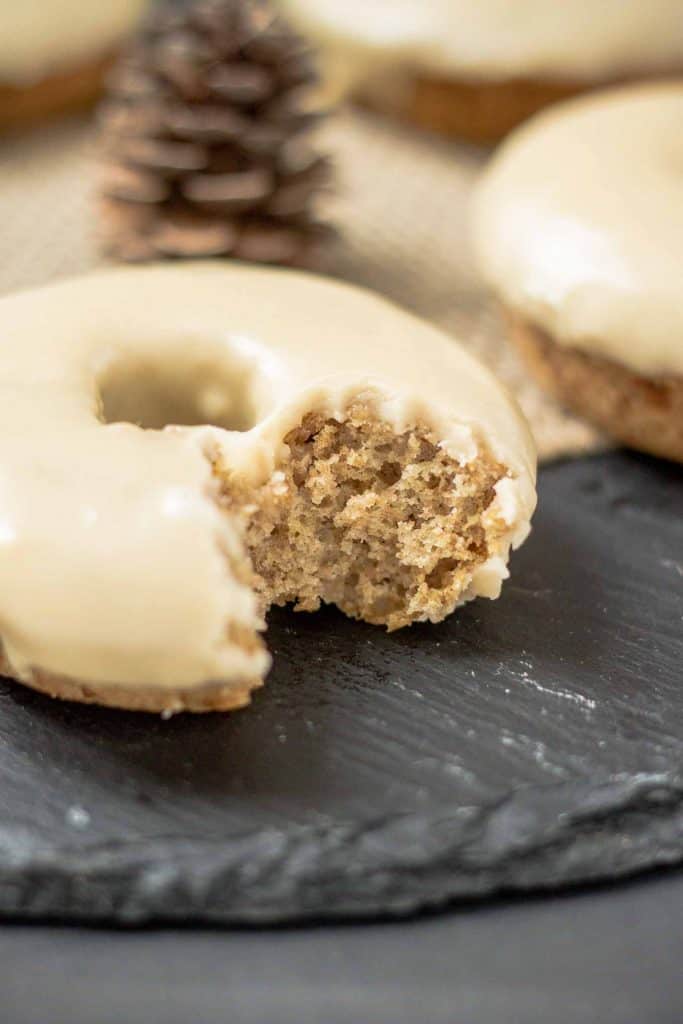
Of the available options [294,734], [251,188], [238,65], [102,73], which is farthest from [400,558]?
[102,73]

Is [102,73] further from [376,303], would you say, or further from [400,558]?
[400,558]

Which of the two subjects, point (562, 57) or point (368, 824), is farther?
point (562, 57)

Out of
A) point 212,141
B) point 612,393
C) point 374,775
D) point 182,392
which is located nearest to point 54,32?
point 212,141

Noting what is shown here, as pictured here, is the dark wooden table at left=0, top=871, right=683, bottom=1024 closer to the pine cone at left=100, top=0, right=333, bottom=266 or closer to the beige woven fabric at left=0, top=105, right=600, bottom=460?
the beige woven fabric at left=0, top=105, right=600, bottom=460

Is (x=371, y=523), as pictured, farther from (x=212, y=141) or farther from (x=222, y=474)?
(x=212, y=141)

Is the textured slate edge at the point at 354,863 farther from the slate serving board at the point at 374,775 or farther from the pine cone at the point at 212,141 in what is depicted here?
the pine cone at the point at 212,141
